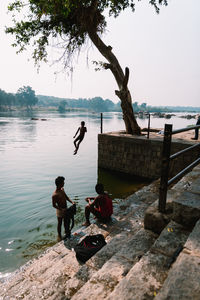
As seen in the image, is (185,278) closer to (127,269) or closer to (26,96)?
(127,269)

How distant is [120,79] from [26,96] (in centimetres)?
14664

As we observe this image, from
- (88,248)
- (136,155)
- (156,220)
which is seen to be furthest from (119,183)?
(156,220)

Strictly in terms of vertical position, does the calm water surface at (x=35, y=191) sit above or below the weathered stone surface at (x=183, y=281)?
below

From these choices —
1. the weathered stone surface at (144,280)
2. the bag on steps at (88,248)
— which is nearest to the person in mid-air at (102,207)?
the bag on steps at (88,248)

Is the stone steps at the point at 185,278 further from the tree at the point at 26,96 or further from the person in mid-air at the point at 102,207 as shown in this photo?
the tree at the point at 26,96

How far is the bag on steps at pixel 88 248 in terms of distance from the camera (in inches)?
123

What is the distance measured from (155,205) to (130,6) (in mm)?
13723

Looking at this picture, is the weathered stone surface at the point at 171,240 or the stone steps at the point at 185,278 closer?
the stone steps at the point at 185,278

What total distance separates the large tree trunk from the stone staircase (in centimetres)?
747

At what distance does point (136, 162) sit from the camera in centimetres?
935

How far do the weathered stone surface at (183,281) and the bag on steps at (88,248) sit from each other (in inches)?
73.0

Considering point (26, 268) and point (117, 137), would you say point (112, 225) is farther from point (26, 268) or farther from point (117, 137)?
point (117, 137)

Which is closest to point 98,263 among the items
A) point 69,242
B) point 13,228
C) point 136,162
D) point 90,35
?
point 69,242

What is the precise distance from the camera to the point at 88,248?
319cm
